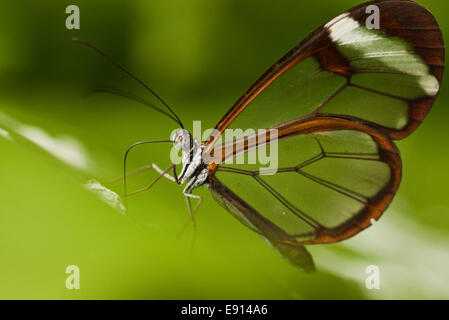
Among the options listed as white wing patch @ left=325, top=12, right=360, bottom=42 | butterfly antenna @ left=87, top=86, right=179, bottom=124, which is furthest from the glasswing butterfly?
butterfly antenna @ left=87, top=86, right=179, bottom=124

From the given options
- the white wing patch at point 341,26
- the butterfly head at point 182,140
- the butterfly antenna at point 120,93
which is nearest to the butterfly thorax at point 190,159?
the butterfly head at point 182,140

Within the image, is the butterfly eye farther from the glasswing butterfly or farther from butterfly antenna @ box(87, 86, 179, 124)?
butterfly antenna @ box(87, 86, 179, 124)

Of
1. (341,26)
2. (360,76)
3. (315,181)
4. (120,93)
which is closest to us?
(341,26)

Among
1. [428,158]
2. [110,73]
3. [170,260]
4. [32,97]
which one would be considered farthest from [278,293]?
[32,97]

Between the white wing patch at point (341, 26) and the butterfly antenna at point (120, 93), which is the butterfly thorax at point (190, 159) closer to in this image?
the butterfly antenna at point (120, 93)

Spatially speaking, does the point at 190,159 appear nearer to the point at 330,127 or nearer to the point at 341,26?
the point at 330,127

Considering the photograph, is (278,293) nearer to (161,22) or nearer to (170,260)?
(170,260)

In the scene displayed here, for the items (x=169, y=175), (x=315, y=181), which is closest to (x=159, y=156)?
(x=169, y=175)
